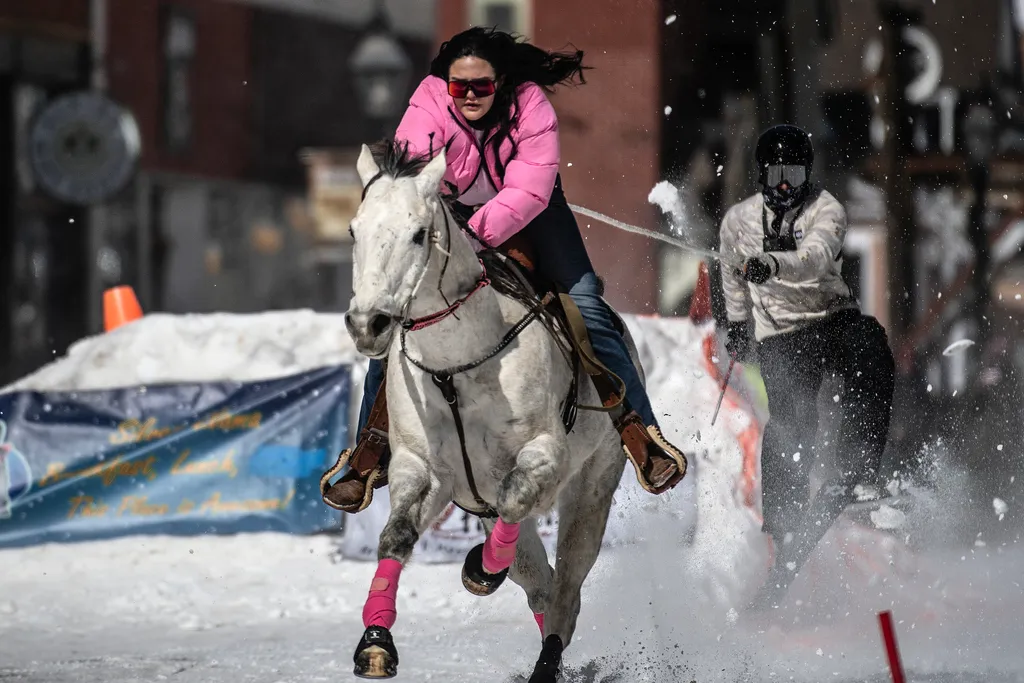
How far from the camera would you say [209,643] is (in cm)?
786

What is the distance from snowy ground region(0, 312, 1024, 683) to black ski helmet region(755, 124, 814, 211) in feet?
6.27

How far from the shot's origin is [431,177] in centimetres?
506

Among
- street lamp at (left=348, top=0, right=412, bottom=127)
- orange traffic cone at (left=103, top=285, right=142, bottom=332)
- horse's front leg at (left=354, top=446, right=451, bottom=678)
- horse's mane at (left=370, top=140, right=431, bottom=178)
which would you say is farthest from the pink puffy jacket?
street lamp at (left=348, top=0, right=412, bottom=127)

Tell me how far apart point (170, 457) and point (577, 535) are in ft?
15.2

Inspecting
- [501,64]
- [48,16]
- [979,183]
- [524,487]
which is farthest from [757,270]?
[48,16]

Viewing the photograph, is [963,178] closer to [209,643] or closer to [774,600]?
[774,600]

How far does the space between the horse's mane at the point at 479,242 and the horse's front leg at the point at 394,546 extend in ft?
2.40

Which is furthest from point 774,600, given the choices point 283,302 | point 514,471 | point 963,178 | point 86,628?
point 283,302

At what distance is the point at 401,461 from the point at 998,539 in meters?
4.85

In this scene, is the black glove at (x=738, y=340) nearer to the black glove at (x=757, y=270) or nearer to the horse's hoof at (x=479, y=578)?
the black glove at (x=757, y=270)

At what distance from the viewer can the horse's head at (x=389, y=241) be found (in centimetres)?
458

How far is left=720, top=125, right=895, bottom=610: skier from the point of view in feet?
24.8

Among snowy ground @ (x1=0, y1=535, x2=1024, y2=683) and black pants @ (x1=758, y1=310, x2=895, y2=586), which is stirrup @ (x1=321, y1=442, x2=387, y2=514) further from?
A: black pants @ (x1=758, y1=310, x2=895, y2=586)

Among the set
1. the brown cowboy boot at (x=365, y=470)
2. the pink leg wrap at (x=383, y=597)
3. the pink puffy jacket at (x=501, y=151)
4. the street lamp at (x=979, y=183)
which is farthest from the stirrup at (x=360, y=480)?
the street lamp at (x=979, y=183)
